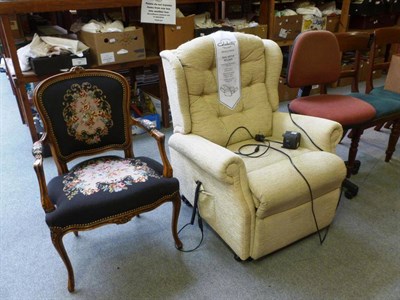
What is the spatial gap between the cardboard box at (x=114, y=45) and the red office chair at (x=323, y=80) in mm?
1235

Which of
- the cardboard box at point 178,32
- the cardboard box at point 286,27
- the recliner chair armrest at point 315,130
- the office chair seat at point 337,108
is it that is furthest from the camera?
the cardboard box at point 286,27

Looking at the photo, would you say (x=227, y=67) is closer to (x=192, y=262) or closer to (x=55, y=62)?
(x=192, y=262)

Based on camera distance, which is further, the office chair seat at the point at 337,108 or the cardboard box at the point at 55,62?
the cardboard box at the point at 55,62

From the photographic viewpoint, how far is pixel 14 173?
96.2 inches

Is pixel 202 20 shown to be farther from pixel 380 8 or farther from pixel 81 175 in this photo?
pixel 380 8

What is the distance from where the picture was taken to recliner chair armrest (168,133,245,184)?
54.3 inches

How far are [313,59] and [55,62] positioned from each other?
1.80 m

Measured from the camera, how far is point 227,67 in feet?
5.96

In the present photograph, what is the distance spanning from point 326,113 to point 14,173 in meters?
2.23

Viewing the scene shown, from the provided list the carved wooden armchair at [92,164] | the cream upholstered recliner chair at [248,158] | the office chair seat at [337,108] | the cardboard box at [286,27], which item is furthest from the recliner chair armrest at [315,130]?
the cardboard box at [286,27]

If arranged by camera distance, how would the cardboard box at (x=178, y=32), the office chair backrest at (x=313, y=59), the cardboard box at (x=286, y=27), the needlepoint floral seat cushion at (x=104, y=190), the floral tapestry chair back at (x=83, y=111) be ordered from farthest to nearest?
the cardboard box at (x=286, y=27) < the cardboard box at (x=178, y=32) < the office chair backrest at (x=313, y=59) < the floral tapestry chair back at (x=83, y=111) < the needlepoint floral seat cushion at (x=104, y=190)

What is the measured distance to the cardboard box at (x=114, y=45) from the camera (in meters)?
2.48

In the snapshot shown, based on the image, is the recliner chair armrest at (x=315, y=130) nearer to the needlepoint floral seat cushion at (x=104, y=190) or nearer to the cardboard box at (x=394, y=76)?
the needlepoint floral seat cushion at (x=104, y=190)

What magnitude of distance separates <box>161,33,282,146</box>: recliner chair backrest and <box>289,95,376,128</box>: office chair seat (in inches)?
9.3
